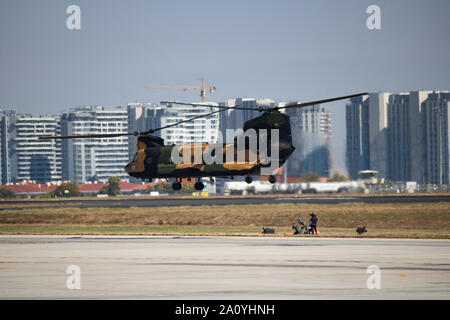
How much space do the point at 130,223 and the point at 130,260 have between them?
44.4 meters

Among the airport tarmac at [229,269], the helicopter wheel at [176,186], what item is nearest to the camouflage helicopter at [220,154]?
the helicopter wheel at [176,186]

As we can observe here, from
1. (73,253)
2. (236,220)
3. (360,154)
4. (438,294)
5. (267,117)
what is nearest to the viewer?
(438,294)

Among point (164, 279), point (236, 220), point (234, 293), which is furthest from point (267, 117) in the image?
point (236, 220)

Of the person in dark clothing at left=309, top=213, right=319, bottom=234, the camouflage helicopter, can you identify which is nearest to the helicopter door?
the camouflage helicopter

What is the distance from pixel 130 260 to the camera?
1581 inches

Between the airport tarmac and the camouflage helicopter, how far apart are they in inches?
195

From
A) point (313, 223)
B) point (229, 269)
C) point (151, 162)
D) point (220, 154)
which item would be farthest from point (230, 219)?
point (229, 269)

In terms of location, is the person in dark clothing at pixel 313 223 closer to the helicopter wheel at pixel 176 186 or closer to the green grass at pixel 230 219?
the green grass at pixel 230 219

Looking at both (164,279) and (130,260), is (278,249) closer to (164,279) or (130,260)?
(130,260)

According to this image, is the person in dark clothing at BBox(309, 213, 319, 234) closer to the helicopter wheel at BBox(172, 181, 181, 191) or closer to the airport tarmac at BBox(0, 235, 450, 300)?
the airport tarmac at BBox(0, 235, 450, 300)

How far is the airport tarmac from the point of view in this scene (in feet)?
93.4

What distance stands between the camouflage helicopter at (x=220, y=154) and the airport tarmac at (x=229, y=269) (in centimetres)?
494
